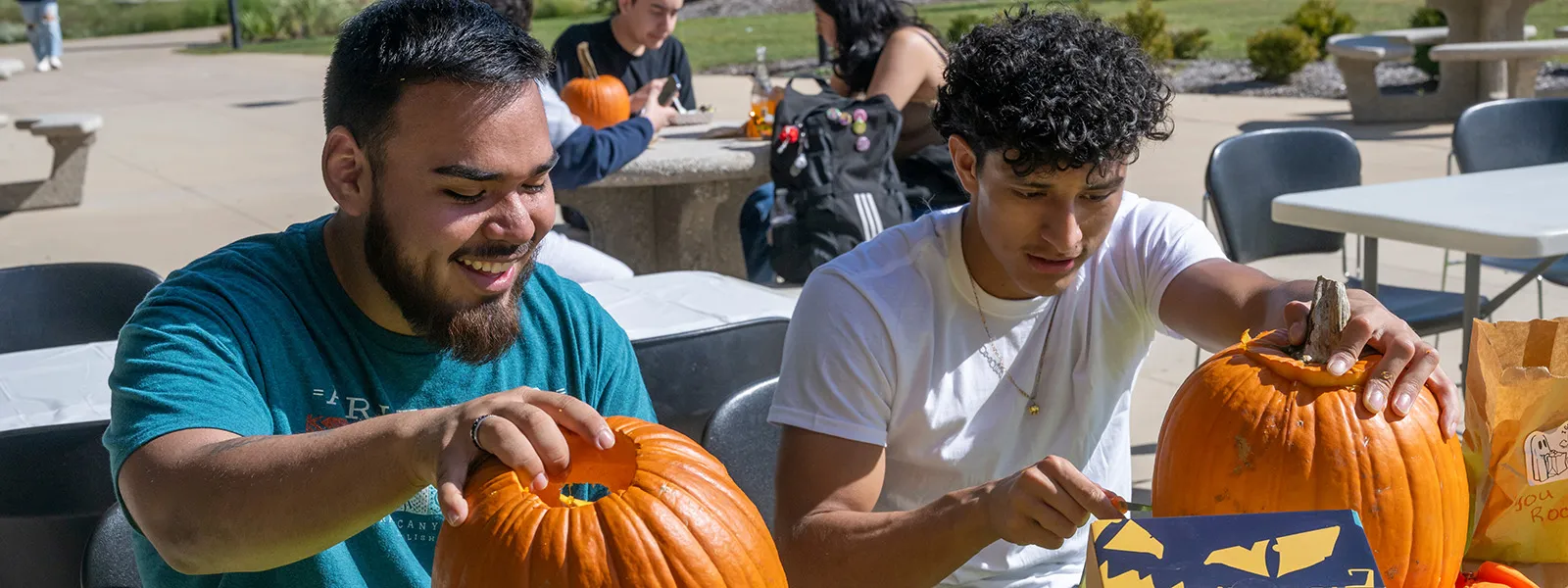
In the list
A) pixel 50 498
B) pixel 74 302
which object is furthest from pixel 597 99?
pixel 50 498

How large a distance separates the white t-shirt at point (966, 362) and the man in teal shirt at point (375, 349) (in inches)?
13.7

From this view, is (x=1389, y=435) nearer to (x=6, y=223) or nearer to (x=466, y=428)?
(x=466, y=428)

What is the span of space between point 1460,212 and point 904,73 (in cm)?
211

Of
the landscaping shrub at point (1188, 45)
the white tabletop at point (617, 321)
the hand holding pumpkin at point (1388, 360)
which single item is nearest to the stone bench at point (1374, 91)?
the landscaping shrub at point (1188, 45)

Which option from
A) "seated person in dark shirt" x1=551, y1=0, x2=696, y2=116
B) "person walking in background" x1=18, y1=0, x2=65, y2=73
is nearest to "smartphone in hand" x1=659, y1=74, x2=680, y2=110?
"seated person in dark shirt" x1=551, y1=0, x2=696, y2=116

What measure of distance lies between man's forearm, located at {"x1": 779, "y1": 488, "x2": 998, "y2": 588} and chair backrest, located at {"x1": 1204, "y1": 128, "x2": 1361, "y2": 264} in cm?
315

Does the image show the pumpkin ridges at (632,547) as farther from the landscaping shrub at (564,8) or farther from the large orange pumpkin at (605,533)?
the landscaping shrub at (564,8)

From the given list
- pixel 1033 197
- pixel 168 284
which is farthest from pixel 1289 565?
pixel 168 284

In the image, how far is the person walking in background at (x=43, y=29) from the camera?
20203 millimetres

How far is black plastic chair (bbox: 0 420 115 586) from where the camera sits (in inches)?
90.7

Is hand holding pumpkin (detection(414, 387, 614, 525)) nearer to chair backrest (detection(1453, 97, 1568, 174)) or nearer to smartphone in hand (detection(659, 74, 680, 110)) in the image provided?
smartphone in hand (detection(659, 74, 680, 110))

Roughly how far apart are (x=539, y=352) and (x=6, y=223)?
8927 mm

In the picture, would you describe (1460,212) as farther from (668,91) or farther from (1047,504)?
(668,91)

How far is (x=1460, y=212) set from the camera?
3676 millimetres
